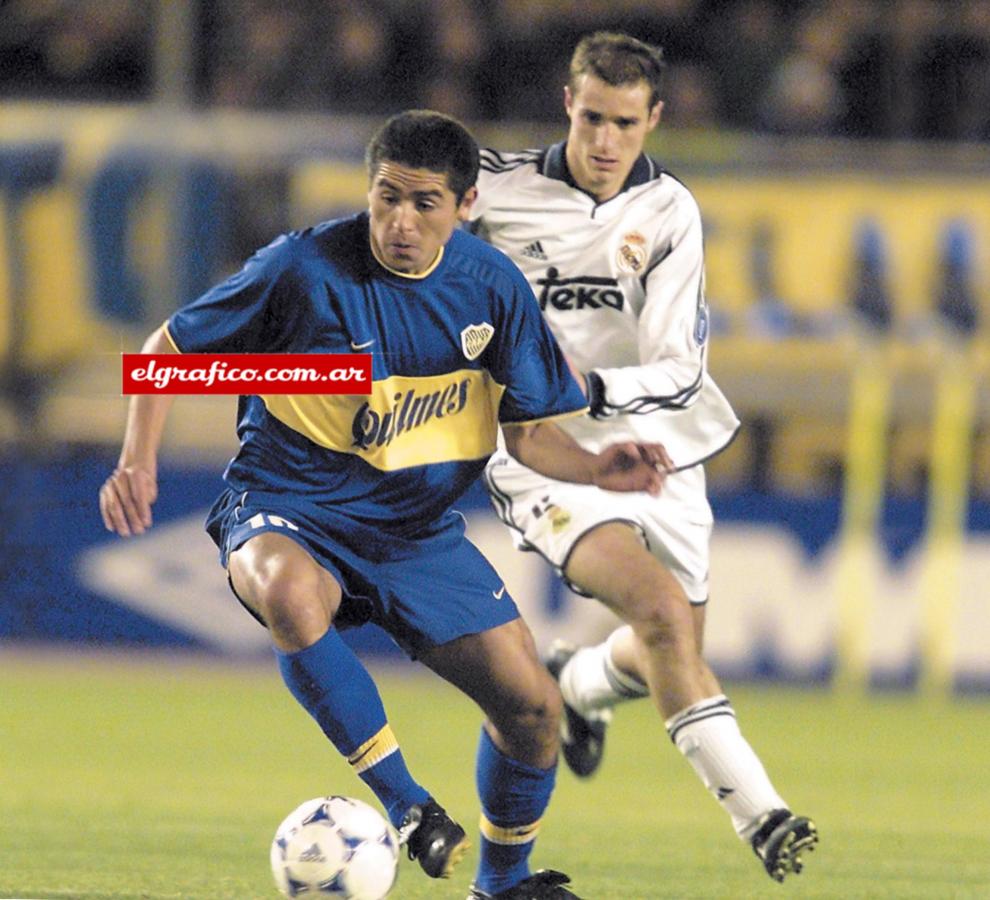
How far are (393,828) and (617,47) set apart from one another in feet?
8.13

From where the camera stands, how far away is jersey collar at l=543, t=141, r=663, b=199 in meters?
6.82

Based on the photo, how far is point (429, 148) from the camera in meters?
5.40

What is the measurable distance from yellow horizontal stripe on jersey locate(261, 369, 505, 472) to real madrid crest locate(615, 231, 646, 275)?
111cm

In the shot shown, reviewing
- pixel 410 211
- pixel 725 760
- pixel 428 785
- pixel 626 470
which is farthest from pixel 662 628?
pixel 428 785

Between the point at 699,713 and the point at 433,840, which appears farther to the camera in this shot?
the point at 699,713

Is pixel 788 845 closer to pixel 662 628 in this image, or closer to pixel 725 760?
pixel 725 760

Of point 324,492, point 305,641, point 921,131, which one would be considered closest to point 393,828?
point 305,641

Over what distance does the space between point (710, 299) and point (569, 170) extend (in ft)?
22.7

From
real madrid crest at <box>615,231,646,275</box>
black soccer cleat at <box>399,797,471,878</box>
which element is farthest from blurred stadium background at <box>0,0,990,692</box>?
black soccer cleat at <box>399,797,471,878</box>

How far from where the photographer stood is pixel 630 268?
6.73 metres

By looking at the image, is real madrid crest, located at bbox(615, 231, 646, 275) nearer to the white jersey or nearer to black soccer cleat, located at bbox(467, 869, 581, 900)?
the white jersey

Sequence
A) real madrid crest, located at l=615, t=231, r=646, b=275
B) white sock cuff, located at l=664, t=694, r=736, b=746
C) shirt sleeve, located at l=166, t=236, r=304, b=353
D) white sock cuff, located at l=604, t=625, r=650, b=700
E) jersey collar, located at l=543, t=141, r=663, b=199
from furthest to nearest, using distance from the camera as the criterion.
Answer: white sock cuff, located at l=604, t=625, r=650, b=700 < jersey collar, located at l=543, t=141, r=663, b=199 < real madrid crest, located at l=615, t=231, r=646, b=275 < white sock cuff, located at l=664, t=694, r=736, b=746 < shirt sleeve, located at l=166, t=236, r=304, b=353

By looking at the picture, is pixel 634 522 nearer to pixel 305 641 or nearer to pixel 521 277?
pixel 521 277

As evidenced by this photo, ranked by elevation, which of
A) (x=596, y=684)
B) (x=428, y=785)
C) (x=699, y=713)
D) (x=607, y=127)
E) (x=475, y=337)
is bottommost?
(x=428, y=785)
